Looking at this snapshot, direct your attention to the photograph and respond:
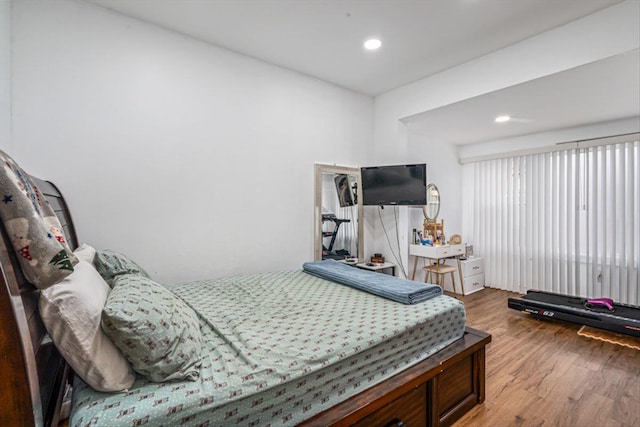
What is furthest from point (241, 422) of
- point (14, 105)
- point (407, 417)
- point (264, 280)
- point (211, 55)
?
point (211, 55)

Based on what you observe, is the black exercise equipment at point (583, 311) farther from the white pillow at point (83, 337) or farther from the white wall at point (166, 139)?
the white pillow at point (83, 337)

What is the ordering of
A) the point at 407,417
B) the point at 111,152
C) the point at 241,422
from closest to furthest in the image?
1. the point at 241,422
2. the point at 407,417
3. the point at 111,152

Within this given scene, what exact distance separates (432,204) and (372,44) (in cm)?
273

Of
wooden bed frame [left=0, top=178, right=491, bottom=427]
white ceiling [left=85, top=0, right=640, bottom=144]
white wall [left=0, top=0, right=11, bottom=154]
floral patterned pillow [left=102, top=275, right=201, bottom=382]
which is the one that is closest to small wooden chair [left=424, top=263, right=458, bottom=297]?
white ceiling [left=85, top=0, right=640, bottom=144]

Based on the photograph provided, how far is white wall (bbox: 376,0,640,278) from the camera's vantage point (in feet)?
7.10

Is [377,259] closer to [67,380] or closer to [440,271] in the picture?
[440,271]

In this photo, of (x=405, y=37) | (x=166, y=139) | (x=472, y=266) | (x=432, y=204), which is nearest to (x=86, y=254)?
(x=166, y=139)

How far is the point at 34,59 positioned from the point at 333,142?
8.78 feet

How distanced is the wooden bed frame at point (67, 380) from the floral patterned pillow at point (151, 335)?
0.70ft

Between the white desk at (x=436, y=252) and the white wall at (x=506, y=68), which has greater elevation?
the white wall at (x=506, y=68)

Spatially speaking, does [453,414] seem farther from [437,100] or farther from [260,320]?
[437,100]

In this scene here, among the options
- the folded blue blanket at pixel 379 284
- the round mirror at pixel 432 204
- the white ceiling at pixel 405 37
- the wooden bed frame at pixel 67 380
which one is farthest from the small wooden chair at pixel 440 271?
the wooden bed frame at pixel 67 380

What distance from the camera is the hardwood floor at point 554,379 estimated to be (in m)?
1.80

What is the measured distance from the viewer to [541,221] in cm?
438
